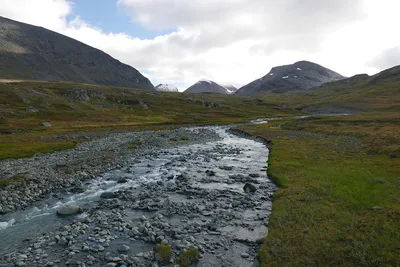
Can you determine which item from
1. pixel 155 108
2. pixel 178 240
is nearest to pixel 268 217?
pixel 178 240

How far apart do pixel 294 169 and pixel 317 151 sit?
46.8ft

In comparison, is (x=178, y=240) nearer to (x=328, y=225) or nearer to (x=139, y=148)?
(x=328, y=225)

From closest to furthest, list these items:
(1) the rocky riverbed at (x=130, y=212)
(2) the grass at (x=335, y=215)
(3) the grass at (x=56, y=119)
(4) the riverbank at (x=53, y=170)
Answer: (2) the grass at (x=335, y=215) < (1) the rocky riverbed at (x=130, y=212) < (4) the riverbank at (x=53, y=170) < (3) the grass at (x=56, y=119)

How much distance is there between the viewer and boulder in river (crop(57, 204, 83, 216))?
2067 cm

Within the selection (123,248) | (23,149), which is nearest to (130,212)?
(123,248)

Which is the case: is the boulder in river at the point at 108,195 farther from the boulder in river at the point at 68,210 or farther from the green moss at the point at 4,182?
the green moss at the point at 4,182

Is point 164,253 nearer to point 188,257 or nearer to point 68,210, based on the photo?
point 188,257

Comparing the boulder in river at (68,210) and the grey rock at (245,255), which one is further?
the boulder in river at (68,210)

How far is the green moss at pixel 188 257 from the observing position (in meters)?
14.4

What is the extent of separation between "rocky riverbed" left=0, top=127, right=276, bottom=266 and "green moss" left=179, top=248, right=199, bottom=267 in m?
0.16

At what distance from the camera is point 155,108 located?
160 meters

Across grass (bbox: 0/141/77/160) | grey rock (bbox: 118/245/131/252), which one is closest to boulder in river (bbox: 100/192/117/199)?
grey rock (bbox: 118/245/131/252)

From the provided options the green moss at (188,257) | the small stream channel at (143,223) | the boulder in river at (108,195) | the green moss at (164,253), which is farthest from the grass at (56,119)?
the green moss at (188,257)

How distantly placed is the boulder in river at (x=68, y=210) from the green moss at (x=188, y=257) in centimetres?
1031
